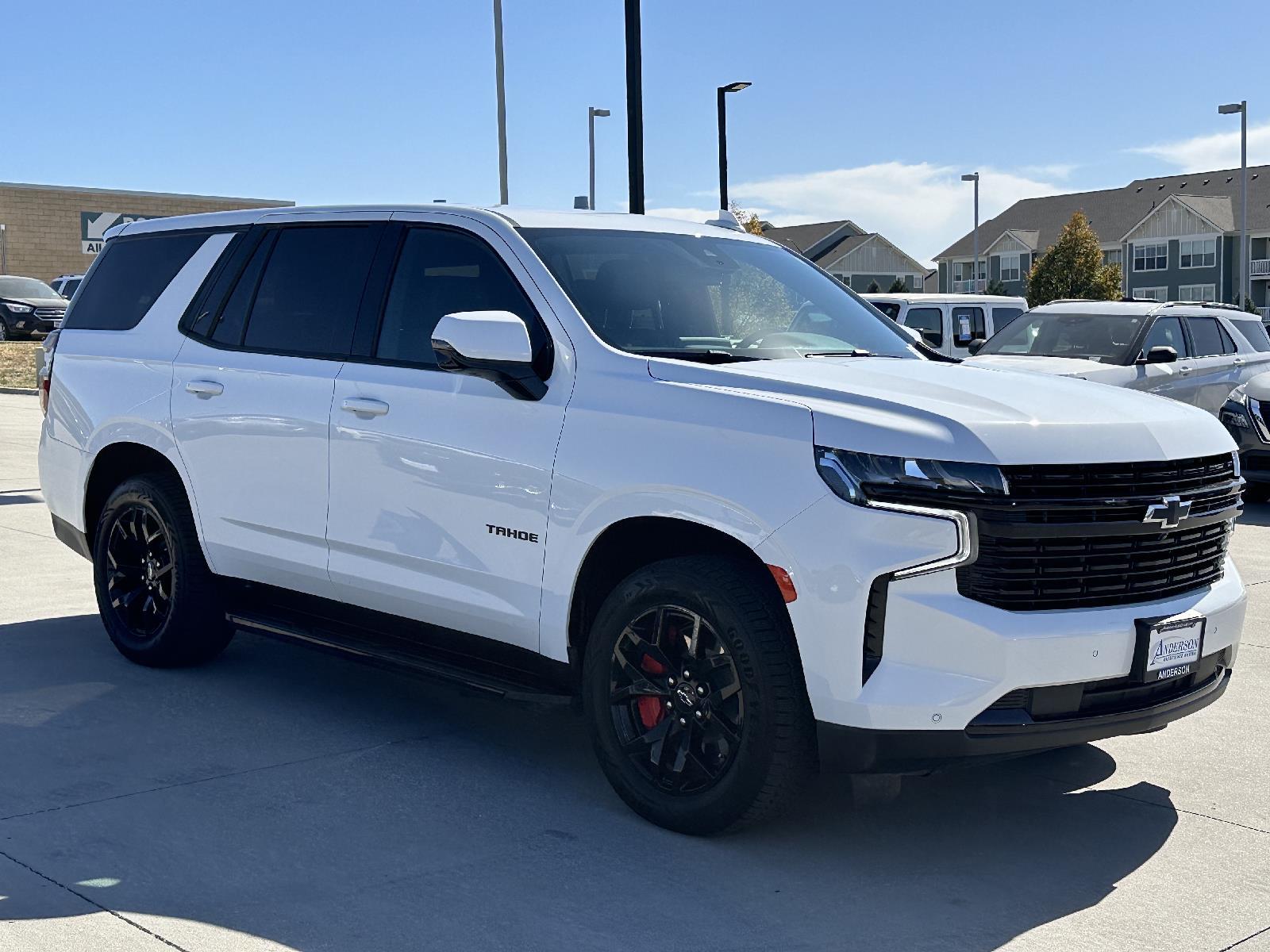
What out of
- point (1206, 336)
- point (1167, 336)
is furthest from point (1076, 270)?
point (1167, 336)

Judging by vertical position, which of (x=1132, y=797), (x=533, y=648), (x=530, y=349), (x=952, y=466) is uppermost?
(x=530, y=349)

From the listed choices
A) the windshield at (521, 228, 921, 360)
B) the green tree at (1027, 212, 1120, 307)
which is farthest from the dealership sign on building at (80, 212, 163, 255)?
the windshield at (521, 228, 921, 360)

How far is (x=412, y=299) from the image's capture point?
571 centimetres

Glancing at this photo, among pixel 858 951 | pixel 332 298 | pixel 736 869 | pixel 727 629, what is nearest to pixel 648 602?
pixel 727 629

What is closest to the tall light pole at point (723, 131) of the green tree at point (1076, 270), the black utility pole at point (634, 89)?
the black utility pole at point (634, 89)

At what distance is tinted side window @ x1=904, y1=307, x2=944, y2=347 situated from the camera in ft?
67.2

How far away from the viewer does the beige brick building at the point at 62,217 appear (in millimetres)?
61188

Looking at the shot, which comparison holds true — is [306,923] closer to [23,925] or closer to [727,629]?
[23,925]

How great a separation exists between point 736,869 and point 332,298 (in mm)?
2796

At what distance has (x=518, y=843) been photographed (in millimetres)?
4629

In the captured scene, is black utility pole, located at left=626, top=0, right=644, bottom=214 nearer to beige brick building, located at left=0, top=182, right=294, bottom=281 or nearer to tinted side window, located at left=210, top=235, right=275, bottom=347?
tinted side window, located at left=210, top=235, right=275, bottom=347

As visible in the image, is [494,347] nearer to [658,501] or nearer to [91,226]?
[658,501]

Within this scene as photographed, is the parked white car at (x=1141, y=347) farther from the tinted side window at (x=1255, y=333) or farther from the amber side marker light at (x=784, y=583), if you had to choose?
the amber side marker light at (x=784, y=583)

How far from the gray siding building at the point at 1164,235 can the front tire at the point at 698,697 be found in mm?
71658
